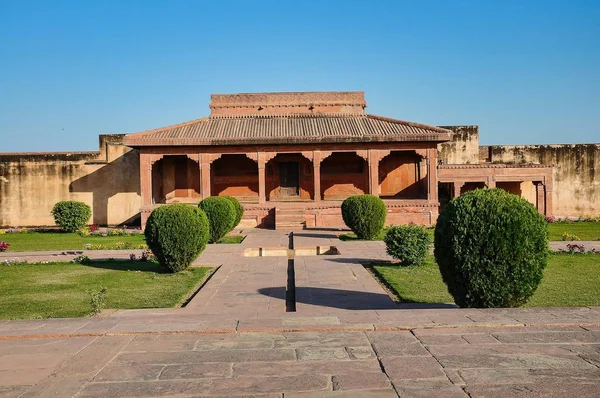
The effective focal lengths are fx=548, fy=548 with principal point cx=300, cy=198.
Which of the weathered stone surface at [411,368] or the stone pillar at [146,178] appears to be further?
the stone pillar at [146,178]

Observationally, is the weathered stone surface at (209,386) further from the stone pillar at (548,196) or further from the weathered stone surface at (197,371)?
the stone pillar at (548,196)

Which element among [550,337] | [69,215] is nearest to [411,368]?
[550,337]

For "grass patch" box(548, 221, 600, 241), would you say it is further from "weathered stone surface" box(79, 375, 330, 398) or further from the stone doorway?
"weathered stone surface" box(79, 375, 330, 398)

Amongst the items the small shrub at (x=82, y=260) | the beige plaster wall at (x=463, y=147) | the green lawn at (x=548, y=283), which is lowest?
the green lawn at (x=548, y=283)

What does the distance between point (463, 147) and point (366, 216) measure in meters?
13.5

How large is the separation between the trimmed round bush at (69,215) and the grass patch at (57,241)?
139 cm

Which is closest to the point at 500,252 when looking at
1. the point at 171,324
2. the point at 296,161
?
the point at 171,324

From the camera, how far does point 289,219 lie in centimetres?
2134

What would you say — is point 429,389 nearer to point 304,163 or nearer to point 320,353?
point 320,353

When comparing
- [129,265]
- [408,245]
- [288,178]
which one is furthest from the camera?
[288,178]

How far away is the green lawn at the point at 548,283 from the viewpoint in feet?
24.0

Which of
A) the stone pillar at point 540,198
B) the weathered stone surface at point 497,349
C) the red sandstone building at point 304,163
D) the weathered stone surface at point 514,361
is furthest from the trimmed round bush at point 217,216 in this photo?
the stone pillar at point 540,198

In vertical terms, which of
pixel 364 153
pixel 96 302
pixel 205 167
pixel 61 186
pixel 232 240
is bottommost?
pixel 232 240

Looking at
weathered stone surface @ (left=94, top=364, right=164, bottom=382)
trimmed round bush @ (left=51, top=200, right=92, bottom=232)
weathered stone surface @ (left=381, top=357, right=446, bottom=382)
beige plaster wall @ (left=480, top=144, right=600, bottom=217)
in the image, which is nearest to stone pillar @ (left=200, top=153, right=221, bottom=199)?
trimmed round bush @ (left=51, top=200, right=92, bottom=232)
